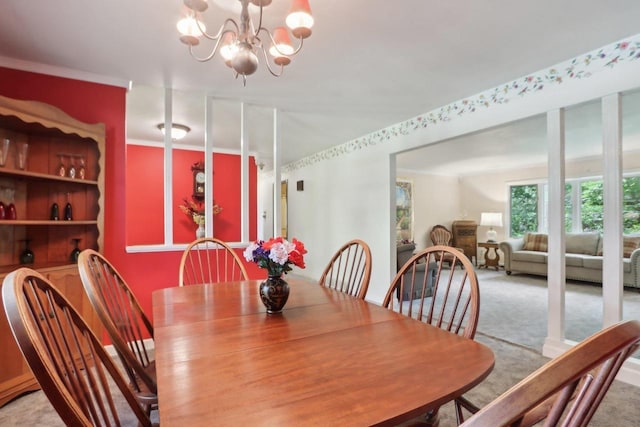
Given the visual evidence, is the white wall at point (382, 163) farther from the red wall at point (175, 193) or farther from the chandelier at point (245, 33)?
the chandelier at point (245, 33)

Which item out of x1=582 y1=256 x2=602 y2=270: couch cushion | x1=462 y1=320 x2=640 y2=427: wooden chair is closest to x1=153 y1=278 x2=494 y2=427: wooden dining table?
x1=462 y1=320 x2=640 y2=427: wooden chair

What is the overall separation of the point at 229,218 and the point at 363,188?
79.0 inches

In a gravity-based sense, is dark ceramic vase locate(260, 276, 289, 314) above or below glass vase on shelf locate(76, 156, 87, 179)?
below

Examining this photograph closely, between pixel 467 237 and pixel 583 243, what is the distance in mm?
2240

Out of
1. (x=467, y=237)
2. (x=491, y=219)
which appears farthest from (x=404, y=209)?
(x=491, y=219)

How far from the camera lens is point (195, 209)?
4.58 meters

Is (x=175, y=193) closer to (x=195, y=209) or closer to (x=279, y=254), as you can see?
(x=195, y=209)

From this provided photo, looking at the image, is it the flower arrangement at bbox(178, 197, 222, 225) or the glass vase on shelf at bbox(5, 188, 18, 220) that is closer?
the glass vase on shelf at bbox(5, 188, 18, 220)

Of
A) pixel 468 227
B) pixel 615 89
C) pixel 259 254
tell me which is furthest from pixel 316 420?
pixel 468 227

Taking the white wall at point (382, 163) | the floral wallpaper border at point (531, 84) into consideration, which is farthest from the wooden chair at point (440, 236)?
the floral wallpaper border at point (531, 84)

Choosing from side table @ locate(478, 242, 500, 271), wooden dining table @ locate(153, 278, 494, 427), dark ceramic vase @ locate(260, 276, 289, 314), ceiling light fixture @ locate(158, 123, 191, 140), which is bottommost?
side table @ locate(478, 242, 500, 271)

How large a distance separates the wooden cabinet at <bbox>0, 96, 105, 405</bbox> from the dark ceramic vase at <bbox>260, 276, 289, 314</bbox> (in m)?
1.71

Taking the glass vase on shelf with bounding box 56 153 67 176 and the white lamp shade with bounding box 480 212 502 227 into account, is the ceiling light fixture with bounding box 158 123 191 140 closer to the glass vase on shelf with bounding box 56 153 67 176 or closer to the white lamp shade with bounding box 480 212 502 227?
the glass vase on shelf with bounding box 56 153 67 176

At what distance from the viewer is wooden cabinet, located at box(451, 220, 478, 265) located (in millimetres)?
7480
